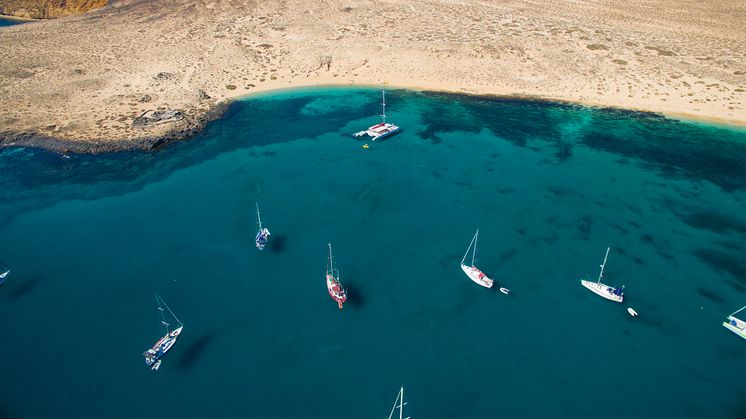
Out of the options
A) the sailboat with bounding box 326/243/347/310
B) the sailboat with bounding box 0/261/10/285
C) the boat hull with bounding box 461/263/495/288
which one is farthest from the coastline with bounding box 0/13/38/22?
the boat hull with bounding box 461/263/495/288

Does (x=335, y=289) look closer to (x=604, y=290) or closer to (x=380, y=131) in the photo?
(x=604, y=290)

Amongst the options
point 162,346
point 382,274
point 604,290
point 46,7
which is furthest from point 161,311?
point 46,7

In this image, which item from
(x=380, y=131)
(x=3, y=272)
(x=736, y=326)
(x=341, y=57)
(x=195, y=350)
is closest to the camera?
(x=195, y=350)

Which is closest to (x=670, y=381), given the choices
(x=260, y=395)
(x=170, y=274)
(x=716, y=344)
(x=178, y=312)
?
(x=716, y=344)

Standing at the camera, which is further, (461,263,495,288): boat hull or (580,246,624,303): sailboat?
(461,263,495,288): boat hull

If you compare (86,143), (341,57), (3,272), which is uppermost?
(341,57)

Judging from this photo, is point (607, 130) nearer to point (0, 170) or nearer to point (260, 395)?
point (260, 395)

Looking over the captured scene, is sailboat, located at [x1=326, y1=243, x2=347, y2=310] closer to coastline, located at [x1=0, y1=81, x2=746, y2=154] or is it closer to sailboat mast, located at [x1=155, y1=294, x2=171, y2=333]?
sailboat mast, located at [x1=155, y1=294, x2=171, y2=333]

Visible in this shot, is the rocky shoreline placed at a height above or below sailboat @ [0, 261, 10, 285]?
above
